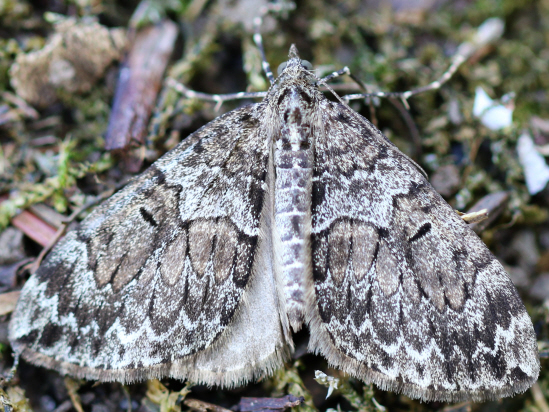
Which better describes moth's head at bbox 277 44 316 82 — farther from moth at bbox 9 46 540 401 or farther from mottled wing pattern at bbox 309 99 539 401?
mottled wing pattern at bbox 309 99 539 401

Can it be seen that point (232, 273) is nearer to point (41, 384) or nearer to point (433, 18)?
point (41, 384)

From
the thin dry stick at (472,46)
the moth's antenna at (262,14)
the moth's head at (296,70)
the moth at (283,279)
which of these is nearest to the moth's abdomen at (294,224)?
the moth at (283,279)

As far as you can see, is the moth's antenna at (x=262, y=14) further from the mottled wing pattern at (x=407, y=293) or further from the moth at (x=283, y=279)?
the mottled wing pattern at (x=407, y=293)

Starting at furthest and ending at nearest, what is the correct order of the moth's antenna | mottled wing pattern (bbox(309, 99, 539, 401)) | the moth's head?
the moth's antenna < the moth's head < mottled wing pattern (bbox(309, 99, 539, 401))

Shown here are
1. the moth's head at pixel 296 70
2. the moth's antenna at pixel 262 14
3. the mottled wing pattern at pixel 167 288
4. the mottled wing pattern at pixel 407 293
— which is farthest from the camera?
the moth's antenna at pixel 262 14

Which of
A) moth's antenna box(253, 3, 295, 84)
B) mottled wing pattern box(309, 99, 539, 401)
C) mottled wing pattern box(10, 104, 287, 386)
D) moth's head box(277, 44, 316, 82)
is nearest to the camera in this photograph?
mottled wing pattern box(309, 99, 539, 401)

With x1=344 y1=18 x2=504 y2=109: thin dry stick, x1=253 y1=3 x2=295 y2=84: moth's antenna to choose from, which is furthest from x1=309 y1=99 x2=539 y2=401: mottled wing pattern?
x1=253 y1=3 x2=295 y2=84: moth's antenna
